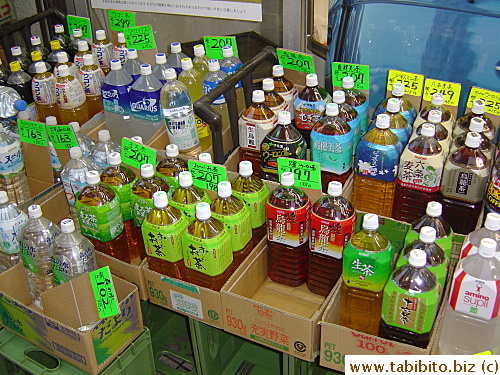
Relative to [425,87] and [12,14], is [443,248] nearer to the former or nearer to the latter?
[425,87]

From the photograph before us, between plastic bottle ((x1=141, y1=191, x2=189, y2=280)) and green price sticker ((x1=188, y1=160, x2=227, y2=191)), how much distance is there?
0.17m

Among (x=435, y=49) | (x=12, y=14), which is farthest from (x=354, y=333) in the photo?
(x=12, y=14)

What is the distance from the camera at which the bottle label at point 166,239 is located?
174 cm

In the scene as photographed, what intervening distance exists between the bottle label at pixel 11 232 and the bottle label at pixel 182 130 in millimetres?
650

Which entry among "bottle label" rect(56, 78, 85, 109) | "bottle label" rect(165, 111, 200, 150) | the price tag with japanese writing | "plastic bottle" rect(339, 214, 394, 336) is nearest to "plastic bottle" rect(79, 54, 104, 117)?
"bottle label" rect(56, 78, 85, 109)

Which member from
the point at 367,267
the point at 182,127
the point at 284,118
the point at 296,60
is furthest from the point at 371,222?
the point at 296,60

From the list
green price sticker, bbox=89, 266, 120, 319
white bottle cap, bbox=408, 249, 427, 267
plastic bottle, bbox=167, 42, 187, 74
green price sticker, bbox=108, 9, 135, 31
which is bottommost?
green price sticker, bbox=89, 266, 120, 319

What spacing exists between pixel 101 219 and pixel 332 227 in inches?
31.1

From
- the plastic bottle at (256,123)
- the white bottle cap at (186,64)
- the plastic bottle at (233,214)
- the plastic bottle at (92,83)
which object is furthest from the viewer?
the plastic bottle at (92,83)

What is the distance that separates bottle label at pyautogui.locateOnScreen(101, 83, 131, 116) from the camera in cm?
251

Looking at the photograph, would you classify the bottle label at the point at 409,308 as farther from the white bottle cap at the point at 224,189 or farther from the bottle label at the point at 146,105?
the bottle label at the point at 146,105

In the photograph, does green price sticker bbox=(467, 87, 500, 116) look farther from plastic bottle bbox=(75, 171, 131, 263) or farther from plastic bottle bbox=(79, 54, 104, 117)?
plastic bottle bbox=(79, 54, 104, 117)

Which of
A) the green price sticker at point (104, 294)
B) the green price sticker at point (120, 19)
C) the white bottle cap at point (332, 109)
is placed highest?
the green price sticker at point (120, 19)

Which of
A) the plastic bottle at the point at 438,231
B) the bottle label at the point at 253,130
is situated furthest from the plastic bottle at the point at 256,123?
the plastic bottle at the point at 438,231
